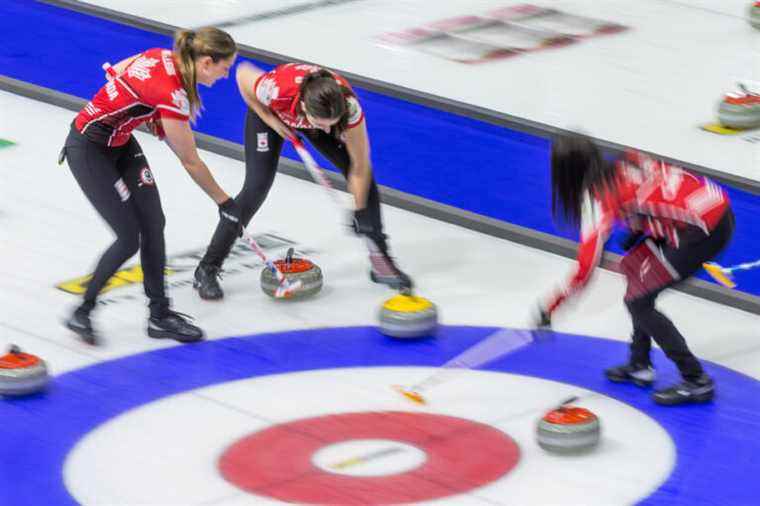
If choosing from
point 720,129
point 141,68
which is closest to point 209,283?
point 141,68

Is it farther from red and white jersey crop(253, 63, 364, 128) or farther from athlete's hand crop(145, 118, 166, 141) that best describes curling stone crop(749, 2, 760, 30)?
athlete's hand crop(145, 118, 166, 141)

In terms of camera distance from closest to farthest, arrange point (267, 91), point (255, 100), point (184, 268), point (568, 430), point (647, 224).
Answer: point (568, 430)
point (647, 224)
point (267, 91)
point (255, 100)
point (184, 268)

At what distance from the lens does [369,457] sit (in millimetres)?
6352

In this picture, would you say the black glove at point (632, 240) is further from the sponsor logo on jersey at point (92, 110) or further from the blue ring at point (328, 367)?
the sponsor logo on jersey at point (92, 110)

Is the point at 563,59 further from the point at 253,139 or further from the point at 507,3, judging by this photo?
the point at 253,139

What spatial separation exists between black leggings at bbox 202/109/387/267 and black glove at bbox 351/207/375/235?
0.02 m

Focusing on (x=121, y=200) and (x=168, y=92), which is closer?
(x=168, y=92)

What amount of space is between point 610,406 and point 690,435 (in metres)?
0.39

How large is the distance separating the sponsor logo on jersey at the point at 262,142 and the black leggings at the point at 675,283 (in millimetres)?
1945

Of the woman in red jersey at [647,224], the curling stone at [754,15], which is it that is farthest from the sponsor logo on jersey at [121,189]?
the curling stone at [754,15]

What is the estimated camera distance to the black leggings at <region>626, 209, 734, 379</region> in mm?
6605

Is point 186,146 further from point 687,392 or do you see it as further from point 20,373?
point 687,392

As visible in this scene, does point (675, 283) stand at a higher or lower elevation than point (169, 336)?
higher

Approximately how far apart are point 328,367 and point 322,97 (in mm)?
1133
